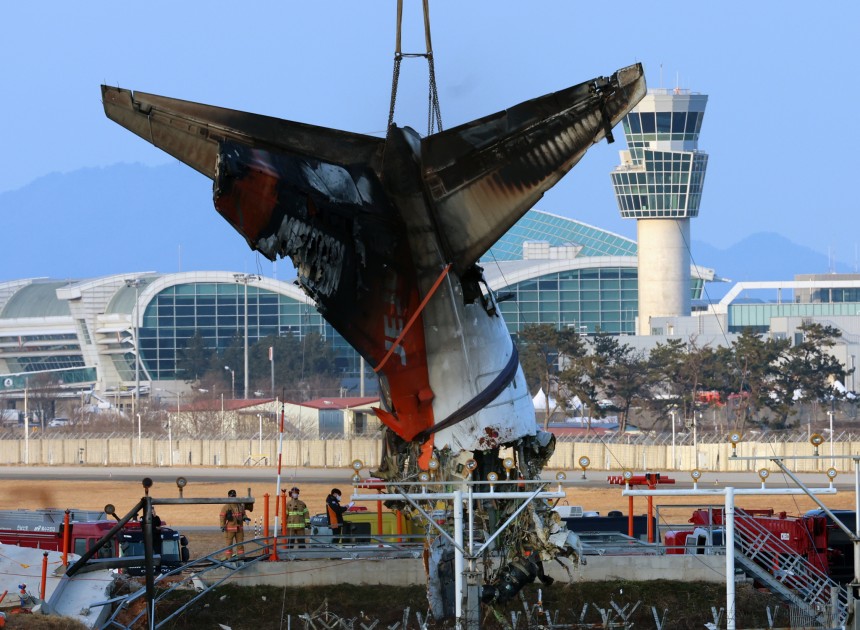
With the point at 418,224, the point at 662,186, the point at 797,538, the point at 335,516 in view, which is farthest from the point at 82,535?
the point at 662,186

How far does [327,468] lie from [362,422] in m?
12.9

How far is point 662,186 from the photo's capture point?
158 meters

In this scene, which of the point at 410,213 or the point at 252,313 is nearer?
the point at 410,213

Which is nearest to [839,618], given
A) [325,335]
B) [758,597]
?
[758,597]

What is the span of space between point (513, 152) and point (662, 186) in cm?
13368

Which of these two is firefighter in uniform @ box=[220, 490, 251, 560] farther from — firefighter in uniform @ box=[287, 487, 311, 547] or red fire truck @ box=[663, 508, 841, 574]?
red fire truck @ box=[663, 508, 841, 574]

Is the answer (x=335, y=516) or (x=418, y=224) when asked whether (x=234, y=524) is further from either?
(x=418, y=224)

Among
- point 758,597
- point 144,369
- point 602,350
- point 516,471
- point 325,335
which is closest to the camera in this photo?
point 516,471

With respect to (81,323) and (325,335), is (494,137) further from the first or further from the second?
(81,323)

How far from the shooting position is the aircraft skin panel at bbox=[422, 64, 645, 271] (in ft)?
84.0

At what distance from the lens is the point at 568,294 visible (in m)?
167

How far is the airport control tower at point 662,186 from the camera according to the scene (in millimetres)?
155000

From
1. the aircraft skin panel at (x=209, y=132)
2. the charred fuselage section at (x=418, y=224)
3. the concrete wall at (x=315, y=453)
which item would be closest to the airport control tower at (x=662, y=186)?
the concrete wall at (x=315, y=453)

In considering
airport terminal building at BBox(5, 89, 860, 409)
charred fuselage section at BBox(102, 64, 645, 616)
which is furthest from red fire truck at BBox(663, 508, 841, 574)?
airport terminal building at BBox(5, 89, 860, 409)
